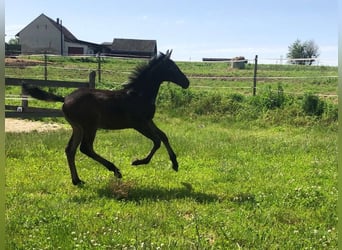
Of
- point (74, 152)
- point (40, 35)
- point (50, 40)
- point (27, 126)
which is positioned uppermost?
point (40, 35)

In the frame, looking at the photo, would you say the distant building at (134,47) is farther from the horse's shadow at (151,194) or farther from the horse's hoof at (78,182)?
the horse's shadow at (151,194)

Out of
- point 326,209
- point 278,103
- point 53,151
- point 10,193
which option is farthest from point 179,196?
point 278,103

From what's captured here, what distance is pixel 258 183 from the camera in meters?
6.33

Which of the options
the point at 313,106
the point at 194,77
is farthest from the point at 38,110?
the point at 194,77

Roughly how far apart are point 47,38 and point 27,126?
184 feet

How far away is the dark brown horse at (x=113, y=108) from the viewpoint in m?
6.18

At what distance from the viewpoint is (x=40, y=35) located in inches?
2581

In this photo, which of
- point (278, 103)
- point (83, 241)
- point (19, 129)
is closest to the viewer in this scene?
point (83, 241)

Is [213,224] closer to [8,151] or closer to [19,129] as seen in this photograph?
[8,151]

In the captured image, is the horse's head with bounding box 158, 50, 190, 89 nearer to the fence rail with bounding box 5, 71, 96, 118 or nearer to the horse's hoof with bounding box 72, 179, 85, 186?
the horse's hoof with bounding box 72, 179, 85, 186

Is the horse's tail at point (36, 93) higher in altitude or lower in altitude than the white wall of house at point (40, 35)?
lower

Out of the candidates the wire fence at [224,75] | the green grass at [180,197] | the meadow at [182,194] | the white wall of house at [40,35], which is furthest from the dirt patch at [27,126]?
the white wall of house at [40,35]

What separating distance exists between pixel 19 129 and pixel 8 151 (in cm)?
389

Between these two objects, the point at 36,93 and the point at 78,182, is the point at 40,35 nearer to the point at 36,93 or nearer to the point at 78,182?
the point at 36,93
